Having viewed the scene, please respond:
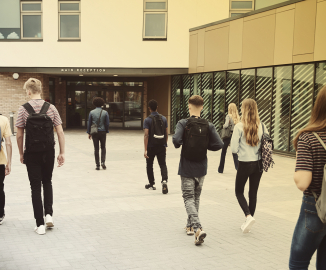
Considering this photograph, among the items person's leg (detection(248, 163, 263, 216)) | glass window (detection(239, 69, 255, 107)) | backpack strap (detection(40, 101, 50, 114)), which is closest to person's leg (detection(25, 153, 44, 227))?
backpack strap (detection(40, 101, 50, 114))

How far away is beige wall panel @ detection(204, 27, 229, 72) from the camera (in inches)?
657

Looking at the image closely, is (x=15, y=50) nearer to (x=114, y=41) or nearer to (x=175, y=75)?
(x=114, y=41)

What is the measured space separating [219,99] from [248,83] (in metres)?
2.43

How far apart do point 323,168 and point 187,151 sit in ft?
7.84

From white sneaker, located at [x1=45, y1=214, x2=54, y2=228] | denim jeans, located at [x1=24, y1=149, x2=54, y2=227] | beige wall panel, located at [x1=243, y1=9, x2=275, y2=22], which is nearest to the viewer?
denim jeans, located at [x1=24, y1=149, x2=54, y2=227]

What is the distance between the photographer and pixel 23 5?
2055 centimetres

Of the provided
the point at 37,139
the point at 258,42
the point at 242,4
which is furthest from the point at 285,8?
the point at 37,139

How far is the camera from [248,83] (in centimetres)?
1558

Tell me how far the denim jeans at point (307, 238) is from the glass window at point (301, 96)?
1040cm

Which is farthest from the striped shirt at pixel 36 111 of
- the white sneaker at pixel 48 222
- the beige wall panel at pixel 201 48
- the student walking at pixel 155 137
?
the beige wall panel at pixel 201 48

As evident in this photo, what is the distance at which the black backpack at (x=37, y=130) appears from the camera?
4914mm

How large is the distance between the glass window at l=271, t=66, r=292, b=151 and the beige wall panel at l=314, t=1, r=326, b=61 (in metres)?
1.55

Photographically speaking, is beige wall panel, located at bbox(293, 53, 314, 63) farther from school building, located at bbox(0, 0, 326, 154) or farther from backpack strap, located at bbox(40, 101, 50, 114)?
backpack strap, located at bbox(40, 101, 50, 114)

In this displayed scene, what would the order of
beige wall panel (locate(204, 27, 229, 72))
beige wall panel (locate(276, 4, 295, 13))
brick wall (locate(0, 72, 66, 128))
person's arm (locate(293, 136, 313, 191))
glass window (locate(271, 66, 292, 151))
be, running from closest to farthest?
person's arm (locate(293, 136, 313, 191)) < beige wall panel (locate(276, 4, 295, 13)) < glass window (locate(271, 66, 292, 151)) < beige wall panel (locate(204, 27, 229, 72)) < brick wall (locate(0, 72, 66, 128))
